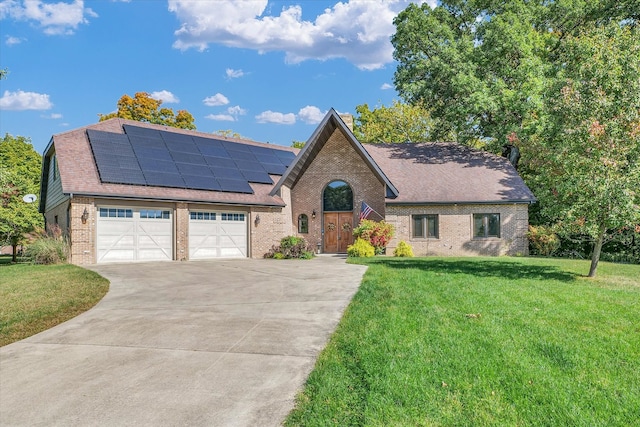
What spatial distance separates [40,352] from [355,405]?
14.4ft

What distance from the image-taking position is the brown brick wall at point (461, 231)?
20.9 metres

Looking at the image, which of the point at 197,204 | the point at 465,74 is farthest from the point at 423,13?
the point at 197,204

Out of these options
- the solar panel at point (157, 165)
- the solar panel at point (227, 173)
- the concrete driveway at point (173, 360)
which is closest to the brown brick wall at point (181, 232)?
the solar panel at point (157, 165)

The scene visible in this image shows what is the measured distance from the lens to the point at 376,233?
1994 centimetres

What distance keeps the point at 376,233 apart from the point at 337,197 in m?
3.53

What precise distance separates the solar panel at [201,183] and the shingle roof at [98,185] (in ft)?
0.64

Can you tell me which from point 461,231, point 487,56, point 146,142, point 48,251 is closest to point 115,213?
point 48,251

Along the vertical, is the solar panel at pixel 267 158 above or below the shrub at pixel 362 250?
above

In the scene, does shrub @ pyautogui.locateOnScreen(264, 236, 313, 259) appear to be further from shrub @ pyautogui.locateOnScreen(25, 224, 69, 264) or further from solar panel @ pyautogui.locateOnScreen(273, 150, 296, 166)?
shrub @ pyautogui.locateOnScreen(25, 224, 69, 264)

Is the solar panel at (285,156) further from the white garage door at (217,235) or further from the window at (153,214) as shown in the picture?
the window at (153,214)

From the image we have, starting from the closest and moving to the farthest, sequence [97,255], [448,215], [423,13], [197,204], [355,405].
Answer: [355,405] < [97,255] < [197,204] < [448,215] < [423,13]

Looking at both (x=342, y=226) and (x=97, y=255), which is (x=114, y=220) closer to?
(x=97, y=255)

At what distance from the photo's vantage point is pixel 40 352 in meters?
5.36

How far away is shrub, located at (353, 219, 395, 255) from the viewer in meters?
20.0
